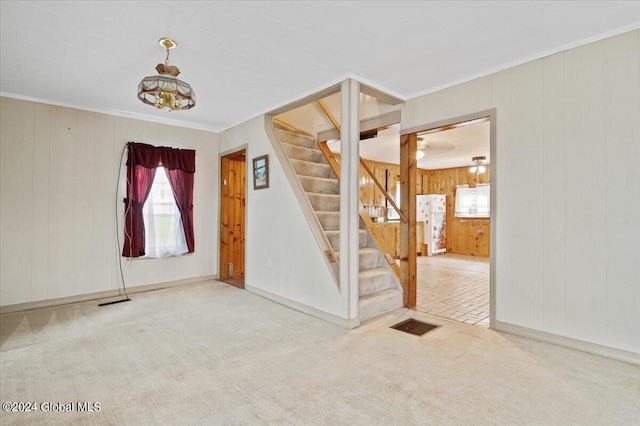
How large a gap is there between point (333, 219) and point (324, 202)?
0.30 meters

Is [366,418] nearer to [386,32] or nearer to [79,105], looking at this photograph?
[386,32]

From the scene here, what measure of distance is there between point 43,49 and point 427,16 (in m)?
3.06

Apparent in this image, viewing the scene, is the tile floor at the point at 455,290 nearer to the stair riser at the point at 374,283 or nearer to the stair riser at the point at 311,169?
the stair riser at the point at 374,283

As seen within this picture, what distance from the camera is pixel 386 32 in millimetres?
2479

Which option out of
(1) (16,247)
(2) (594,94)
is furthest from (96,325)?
(2) (594,94)

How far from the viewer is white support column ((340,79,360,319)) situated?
3207 mm

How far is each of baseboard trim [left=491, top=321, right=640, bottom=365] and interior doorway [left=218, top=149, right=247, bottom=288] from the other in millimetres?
3686

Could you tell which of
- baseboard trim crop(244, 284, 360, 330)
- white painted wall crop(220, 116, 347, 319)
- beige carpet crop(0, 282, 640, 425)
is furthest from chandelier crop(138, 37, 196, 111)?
baseboard trim crop(244, 284, 360, 330)

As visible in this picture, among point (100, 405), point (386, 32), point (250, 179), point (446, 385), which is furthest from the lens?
point (250, 179)

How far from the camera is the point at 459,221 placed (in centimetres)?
930

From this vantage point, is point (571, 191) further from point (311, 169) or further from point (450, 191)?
point (450, 191)

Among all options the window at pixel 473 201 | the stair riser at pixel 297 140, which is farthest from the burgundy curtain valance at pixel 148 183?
the window at pixel 473 201

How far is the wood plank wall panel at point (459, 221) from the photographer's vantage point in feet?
28.7

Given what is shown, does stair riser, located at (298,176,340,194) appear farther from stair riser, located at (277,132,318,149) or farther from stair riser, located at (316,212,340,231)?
stair riser, located at (277,132,318,149)
